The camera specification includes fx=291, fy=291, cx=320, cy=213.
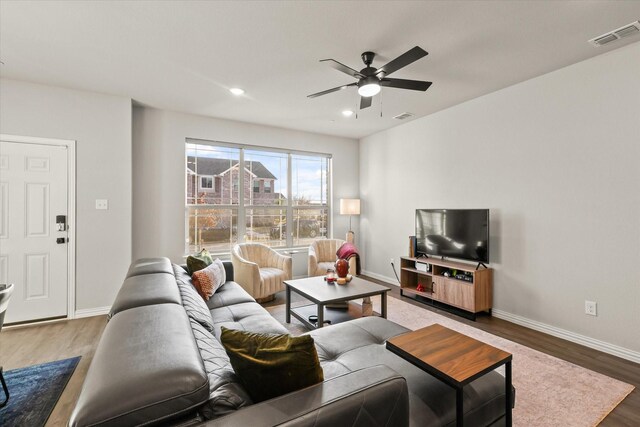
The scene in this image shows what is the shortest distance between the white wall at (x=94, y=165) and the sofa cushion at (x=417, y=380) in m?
3.09

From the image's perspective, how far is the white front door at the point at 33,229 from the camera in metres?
3.23

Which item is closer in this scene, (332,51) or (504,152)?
(332,51)

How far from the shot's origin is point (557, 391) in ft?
6.82

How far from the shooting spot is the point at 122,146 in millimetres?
3715

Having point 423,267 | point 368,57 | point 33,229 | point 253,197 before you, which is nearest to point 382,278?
point 423,267

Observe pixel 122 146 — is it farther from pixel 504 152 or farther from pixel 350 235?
pixel 504 152

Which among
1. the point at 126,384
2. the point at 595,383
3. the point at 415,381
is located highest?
the point at 126,384

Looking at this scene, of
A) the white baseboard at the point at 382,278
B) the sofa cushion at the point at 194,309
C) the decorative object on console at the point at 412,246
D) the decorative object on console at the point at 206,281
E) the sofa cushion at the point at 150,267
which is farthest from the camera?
the white baseboard at the point at 382,278

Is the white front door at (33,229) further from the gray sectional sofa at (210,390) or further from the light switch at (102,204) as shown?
the gray sectional sofa at (210,390)

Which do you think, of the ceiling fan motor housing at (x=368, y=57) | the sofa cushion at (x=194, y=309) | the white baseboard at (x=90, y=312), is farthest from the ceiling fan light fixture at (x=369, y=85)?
the white baseboard at (x=90, y=312)

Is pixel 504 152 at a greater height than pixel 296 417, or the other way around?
pixel 504 152

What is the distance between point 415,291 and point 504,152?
6.96ft

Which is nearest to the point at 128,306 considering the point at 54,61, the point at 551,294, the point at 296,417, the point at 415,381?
the point at 296,417

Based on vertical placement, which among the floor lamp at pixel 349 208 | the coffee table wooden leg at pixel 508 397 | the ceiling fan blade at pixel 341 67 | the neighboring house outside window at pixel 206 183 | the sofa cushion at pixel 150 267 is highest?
the ceiling fan blade at pixel 341 67
